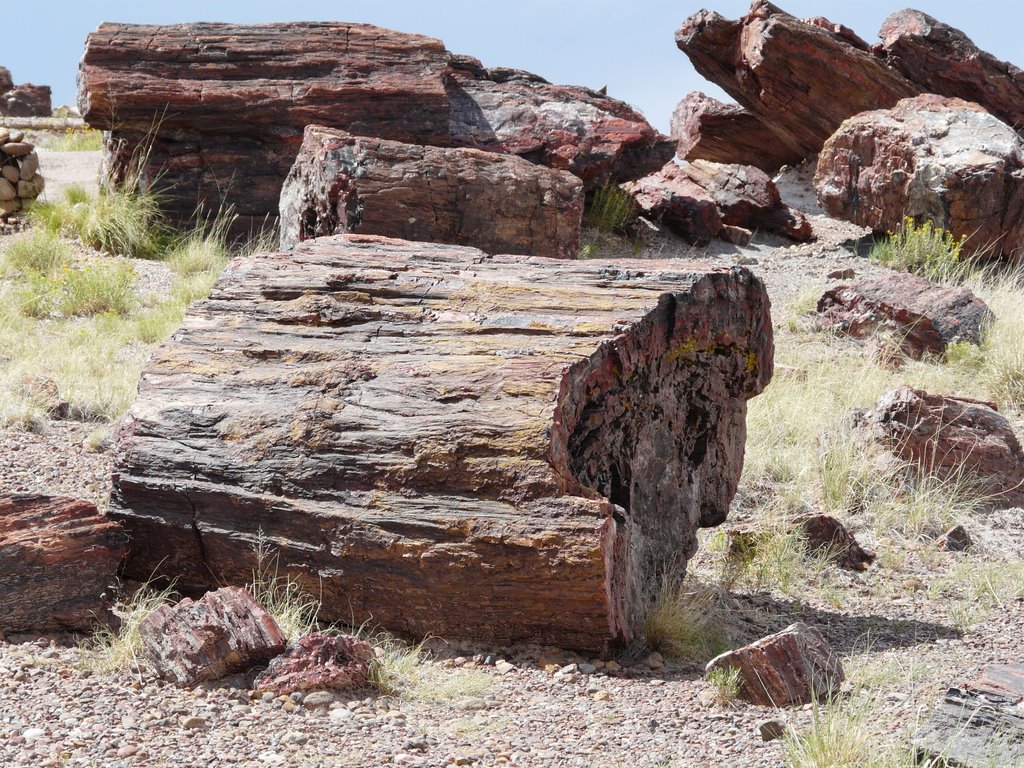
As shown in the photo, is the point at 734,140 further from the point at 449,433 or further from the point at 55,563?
the point at 55,563

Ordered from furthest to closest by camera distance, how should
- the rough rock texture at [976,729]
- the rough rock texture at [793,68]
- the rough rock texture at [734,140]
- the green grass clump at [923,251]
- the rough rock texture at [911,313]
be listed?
the rough rock texture at [734,140] → the rough rock texture at [793,68] → the green grass clump at [923,251] → the rough rock texture at [911,313] → the rough rock texture at [976,729]

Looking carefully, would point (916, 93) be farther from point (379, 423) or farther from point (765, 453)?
point (379, 423)

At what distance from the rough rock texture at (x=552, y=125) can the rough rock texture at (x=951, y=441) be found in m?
5.48

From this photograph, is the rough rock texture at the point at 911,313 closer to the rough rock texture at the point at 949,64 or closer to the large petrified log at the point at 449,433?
the large petrified log at the point at 449,433

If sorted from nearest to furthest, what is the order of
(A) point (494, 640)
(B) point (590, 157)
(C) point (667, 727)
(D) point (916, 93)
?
(C) point (667, 727)
(A) point (494, 640)
(B) point (590, 157)
(D) point (916, 93)

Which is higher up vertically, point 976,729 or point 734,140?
point 734,140

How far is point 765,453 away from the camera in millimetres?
6191

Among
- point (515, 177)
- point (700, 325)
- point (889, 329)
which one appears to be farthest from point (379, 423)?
point (889, 329)

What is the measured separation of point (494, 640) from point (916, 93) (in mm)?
10811

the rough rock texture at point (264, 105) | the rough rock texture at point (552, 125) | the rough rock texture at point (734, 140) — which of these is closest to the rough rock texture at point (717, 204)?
the rough rock texture at point (552, 125)

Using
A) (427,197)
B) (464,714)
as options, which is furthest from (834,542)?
(427,197)

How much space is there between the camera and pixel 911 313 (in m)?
8.21

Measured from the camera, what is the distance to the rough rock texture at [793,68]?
481 inches

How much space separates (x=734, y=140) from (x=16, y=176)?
326 inches
